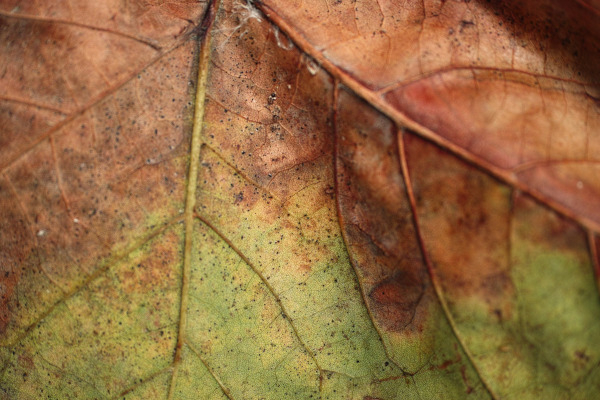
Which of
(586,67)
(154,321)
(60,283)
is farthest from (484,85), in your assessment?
(60,283)

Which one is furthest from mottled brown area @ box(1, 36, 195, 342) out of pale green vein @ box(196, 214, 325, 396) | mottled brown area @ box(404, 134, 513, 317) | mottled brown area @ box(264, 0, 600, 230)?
mottled brown area @ box(404, 134, 513, 317)

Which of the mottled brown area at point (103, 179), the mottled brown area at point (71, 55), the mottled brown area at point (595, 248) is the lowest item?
the mottled brown area at point (595, 248)

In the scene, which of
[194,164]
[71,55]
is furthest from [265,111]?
[71,55]

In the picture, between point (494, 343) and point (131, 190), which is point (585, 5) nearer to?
point (494, 343)

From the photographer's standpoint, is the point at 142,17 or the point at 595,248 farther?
the point at 142,17

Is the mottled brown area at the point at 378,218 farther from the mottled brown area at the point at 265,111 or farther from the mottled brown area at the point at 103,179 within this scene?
the mottled brown area at the point at 103,179

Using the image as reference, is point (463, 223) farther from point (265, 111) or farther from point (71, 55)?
point (71, 55)

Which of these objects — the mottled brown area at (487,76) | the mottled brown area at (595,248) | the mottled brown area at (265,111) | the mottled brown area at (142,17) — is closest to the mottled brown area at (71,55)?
the mottled brown area at (142,17)
